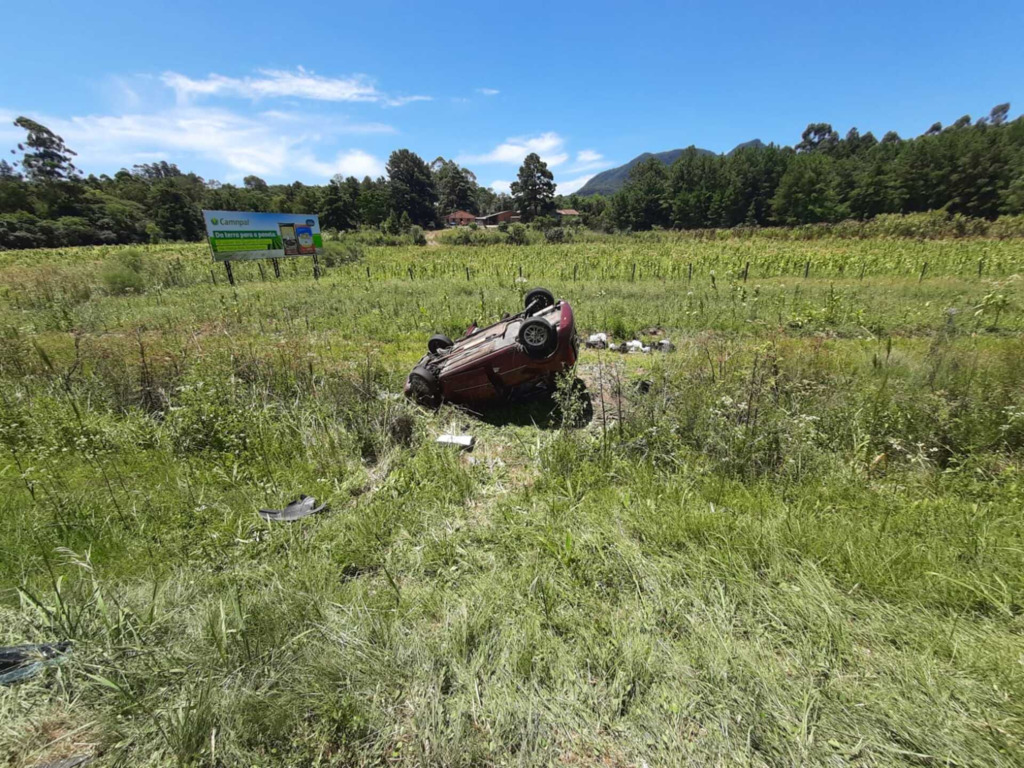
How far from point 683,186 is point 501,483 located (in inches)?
3056

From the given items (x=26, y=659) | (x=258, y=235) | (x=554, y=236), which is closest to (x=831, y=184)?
(x=554, y=236)

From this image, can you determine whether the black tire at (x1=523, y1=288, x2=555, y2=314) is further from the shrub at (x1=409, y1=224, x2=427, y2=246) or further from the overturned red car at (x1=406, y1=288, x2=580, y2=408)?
the shrub at (x1=409, y1=224, x2=427, y2=246)

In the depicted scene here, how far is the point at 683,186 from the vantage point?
2655 inches

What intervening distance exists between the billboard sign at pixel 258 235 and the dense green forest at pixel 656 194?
32.4 meters

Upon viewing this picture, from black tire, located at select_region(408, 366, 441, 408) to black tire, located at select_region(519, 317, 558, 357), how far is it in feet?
4.58

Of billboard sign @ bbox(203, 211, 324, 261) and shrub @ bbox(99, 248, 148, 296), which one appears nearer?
shrub @ bbox(99, 248, 148, 296)

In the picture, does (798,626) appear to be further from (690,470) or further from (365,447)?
(365,447)

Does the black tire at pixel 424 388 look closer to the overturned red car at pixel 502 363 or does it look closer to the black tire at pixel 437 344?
the overturned red car at pixel 502 363

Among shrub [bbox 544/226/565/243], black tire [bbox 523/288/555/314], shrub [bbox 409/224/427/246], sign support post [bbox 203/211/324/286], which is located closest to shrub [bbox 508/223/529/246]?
shrub [bbox 544/226/565/243]

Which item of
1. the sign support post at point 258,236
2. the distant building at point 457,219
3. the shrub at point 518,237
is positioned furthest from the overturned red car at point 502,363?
the distant building at point 457,219

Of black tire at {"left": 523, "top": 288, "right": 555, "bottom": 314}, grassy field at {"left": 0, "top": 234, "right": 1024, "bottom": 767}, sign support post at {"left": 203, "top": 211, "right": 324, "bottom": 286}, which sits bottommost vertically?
grassy field at {"left": 0, "top": 234, "right": 1024, "bottom": 767}

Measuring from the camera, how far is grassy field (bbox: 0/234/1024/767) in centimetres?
170

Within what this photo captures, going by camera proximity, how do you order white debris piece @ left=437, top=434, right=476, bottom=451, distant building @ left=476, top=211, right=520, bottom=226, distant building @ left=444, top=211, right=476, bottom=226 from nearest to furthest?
white debris piece @ left=437, top=434, right=476, bottom=451, distant building @ left=444, top=211, right=476, bottom=226, distant building @ left=476, top=211, right=520, bottom=226

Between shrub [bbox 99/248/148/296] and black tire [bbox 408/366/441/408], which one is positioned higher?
shrub [bbox 99/248/148/296]
